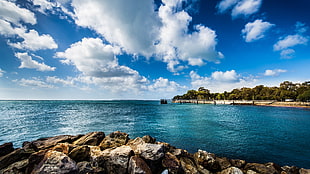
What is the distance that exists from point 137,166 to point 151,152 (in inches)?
45.4

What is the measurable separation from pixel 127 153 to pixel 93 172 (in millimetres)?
1732

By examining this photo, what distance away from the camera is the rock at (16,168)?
611 cm

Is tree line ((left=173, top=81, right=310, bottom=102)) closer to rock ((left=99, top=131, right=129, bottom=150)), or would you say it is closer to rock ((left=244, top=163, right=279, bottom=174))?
rock ((left=244, top=163, right=279, bottom=174))

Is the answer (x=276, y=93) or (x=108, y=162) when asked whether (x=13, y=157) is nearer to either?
(x=108, y=162)

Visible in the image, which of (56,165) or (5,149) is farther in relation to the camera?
(5,149)

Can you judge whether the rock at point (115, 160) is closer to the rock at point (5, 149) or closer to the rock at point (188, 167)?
the rock at point (188, 167)

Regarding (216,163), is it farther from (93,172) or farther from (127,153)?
(93,172)

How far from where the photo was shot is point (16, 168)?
6.28 meters

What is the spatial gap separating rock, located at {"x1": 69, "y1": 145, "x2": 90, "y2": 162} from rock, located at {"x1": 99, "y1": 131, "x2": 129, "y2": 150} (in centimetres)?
134

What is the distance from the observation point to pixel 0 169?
20.9 feet

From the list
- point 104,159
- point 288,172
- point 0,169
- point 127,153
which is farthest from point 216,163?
point 0,169

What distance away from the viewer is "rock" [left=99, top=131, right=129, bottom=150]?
874 centimetres

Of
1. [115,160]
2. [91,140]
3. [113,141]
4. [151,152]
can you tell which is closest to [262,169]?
[151,152]

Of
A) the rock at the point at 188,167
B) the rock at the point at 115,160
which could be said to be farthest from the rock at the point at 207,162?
the rock at the point at 115,160
